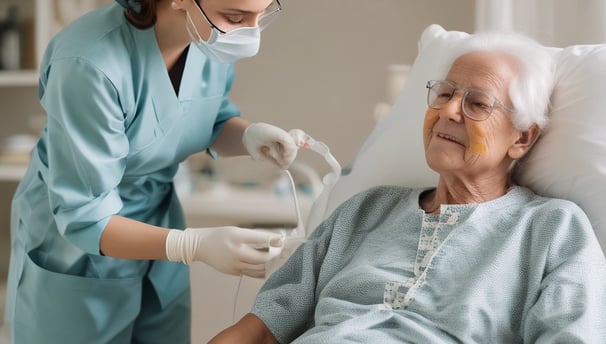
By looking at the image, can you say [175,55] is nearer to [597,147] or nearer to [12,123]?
[597,147]

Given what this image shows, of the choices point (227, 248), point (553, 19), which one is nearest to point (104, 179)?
point (227, 248)

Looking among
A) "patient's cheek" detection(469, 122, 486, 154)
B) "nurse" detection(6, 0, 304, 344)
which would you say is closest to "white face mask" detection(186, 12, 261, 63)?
"nurse" detection(6, 0, 304, 344)

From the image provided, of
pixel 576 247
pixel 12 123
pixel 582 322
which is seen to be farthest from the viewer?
pixel 12 123

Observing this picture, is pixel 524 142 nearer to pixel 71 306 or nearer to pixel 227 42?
pixel 227 42

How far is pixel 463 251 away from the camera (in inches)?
53.8

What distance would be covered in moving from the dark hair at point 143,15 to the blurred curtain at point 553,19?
89 cm

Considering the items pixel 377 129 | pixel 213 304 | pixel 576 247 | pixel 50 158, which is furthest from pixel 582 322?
pixel 50 158

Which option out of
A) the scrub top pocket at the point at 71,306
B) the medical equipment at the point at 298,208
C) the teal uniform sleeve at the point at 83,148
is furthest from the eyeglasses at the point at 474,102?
the scrub top pocket at the point at 71,306

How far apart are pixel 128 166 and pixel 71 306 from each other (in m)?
0.32

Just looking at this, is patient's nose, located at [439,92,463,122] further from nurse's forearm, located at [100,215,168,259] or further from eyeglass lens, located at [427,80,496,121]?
nurse's forearm, located at [100,215,168,259]

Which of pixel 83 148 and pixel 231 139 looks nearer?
pixel 83 148

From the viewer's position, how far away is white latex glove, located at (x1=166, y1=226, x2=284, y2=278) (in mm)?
1538

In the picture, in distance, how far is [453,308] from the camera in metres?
1.29

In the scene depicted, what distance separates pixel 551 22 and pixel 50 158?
4.24 ft
